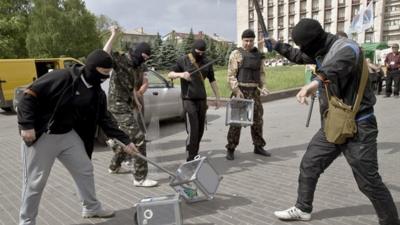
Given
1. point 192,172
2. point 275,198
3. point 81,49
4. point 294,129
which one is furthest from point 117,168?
point 81,49

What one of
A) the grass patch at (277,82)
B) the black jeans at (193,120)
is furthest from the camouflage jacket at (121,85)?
the grass patch at (277,82)

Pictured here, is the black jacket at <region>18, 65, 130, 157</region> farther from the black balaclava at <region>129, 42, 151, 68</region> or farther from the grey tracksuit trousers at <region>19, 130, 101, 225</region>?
the black balaclava at <region>129, 42, 151, 68</region>

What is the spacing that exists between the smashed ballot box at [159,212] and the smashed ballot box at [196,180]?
53cm

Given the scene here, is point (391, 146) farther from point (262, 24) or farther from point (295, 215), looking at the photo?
point (262, 24)

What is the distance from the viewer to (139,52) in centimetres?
466

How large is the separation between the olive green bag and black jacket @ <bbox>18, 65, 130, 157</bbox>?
6.73ft

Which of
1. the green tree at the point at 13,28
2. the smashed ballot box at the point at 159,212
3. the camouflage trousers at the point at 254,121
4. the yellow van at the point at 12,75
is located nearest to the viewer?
the smashed ballot box at the point at 159,212

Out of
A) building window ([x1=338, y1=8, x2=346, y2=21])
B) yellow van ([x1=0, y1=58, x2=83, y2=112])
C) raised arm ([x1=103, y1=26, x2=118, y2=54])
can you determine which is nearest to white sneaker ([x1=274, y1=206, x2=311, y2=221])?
raised arm ([x1=103, y1=26, x2=118, y2=54])

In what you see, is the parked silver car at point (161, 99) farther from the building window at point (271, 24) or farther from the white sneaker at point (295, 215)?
the building window at point (271, 24)

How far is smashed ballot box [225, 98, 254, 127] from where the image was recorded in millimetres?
5699

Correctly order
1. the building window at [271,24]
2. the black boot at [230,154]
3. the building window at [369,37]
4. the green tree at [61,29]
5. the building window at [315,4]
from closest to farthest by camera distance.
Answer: the black boot at [230,154] → the green tree at [61,29] → the building window at [369,37] → the building window at [315,4] → the building window at [271,24]

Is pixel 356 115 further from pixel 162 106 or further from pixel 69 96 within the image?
pixel 162 106

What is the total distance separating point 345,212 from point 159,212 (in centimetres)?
191

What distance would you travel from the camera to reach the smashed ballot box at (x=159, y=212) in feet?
10.5
